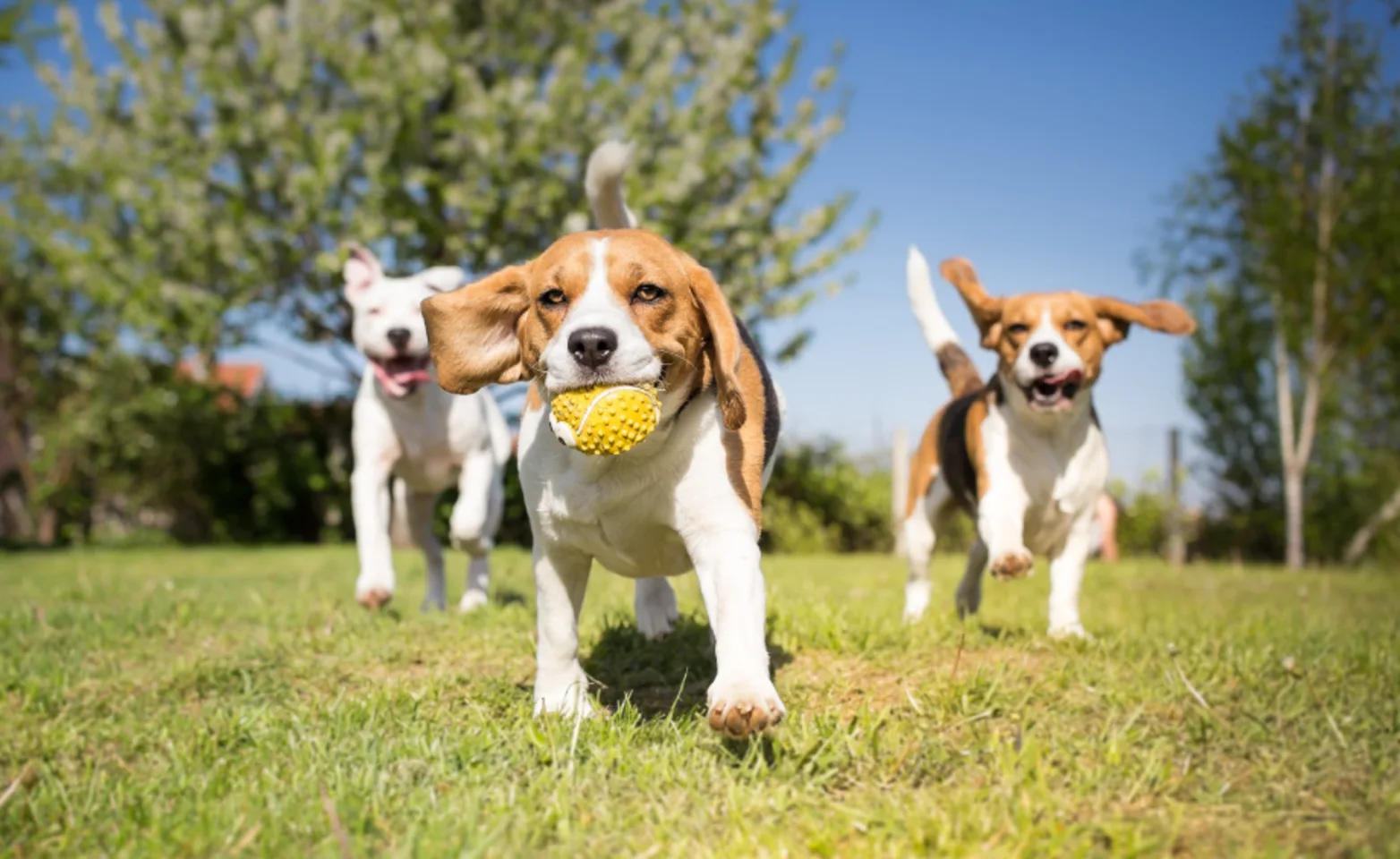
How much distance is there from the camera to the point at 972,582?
220 inches

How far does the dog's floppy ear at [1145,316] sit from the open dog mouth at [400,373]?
335 cm

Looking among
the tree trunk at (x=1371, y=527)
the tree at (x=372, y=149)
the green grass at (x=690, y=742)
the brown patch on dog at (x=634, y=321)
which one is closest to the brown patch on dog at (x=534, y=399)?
the brown patch on dog at (x=634, y=321)

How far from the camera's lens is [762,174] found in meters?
15.4

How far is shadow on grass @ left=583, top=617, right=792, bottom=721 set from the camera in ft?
11.2

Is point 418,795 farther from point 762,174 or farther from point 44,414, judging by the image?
point 44,414

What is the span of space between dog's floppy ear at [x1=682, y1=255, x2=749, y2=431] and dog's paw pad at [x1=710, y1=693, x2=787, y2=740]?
2.52ft

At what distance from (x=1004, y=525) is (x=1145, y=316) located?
124 cm

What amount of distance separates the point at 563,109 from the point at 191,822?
1229 cm

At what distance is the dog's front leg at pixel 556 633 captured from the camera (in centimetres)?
317

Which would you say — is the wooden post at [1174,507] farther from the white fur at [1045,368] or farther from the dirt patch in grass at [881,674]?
the dirt patch in grass at [881,674]

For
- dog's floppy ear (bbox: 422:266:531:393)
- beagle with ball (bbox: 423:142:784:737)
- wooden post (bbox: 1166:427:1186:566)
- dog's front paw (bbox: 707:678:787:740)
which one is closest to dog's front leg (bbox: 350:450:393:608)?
beagle with ball (bbox: 423:142:784:737)

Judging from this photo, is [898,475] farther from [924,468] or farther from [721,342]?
[721,342]

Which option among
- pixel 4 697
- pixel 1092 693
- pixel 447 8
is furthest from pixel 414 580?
pixel 447 8

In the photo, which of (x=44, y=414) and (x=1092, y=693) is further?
(x=44, y=414)
